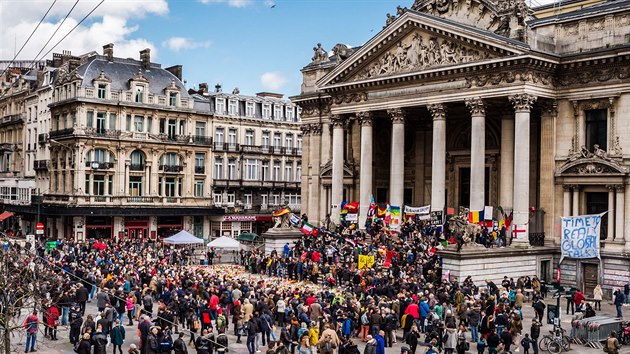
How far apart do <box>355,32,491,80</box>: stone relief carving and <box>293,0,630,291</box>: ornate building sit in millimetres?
69

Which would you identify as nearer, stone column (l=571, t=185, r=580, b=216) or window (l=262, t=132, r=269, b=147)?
stone column (l=571, t=185, r=580, b=216)

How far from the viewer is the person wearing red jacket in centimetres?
2702

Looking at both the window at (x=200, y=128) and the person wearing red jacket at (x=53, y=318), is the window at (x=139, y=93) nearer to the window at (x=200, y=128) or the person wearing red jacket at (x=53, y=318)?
the window at (x=200, y=128)

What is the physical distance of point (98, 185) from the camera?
66.8 metres

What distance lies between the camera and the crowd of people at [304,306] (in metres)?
23.9

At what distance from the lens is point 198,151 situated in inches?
2901

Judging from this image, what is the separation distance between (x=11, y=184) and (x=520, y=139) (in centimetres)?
5816

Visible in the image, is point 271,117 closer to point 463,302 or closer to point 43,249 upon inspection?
point 43,249

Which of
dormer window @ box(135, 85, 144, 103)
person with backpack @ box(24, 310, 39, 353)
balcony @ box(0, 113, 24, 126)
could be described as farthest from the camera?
balcony @ box(0, 113, 24, 126)

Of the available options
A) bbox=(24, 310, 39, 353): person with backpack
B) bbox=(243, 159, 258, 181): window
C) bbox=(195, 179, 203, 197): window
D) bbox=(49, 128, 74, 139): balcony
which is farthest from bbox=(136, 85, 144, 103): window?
bbox=(24, 310, 39, 353): person with backpack

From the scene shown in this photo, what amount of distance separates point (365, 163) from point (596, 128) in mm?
15733

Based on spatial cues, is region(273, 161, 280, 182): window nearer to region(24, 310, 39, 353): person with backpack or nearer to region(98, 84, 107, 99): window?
region(98, 84, 107, 99): window

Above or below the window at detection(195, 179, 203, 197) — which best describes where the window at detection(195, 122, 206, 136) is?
above

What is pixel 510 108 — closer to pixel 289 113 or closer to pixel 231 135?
pixel 231 135
